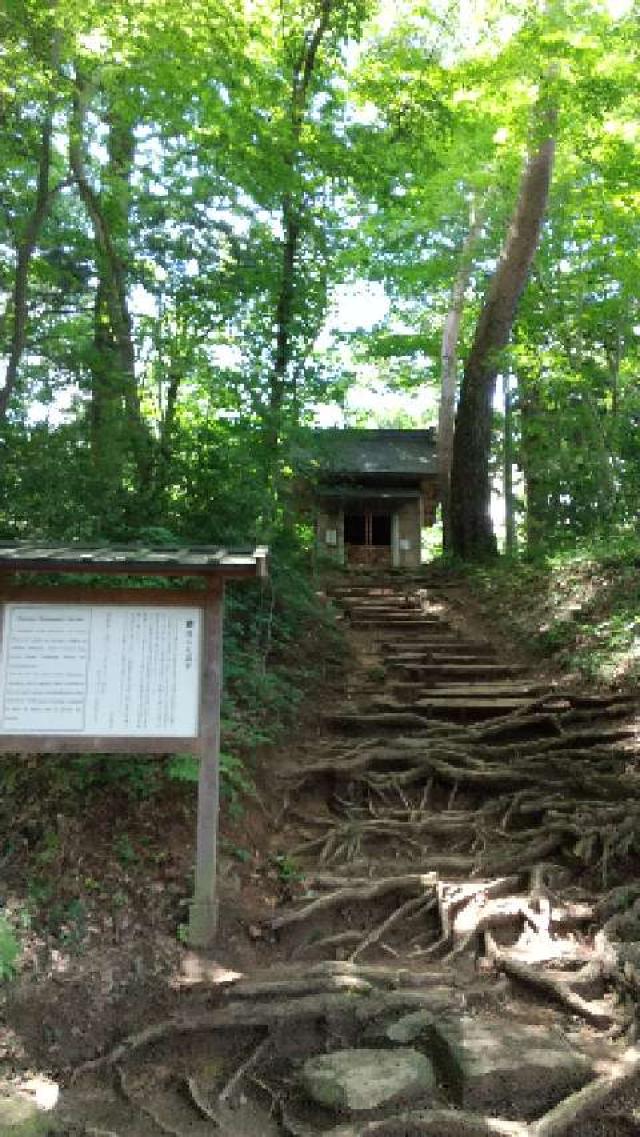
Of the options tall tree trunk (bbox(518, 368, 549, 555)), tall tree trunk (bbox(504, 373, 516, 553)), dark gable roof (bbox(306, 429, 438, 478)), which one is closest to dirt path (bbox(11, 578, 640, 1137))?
tall tree trunk (bbox(518, 368, 549, 555))

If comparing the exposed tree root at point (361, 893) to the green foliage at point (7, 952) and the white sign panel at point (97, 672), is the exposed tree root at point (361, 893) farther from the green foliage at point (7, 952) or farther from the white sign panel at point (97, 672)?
the green foliage at point (7, 952)

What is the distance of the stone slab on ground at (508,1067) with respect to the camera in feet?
10.3

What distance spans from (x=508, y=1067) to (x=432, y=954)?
137 centimetres

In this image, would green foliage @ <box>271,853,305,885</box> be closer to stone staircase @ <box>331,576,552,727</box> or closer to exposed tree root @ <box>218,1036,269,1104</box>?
exposed tree root @ <box>218,1036,269,1104</box>

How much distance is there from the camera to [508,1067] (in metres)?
3.22

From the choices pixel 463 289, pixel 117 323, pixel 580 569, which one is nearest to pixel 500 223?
pixel 463 289

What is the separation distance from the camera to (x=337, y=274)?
34.2 feet

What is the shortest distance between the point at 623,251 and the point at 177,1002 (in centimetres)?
1248

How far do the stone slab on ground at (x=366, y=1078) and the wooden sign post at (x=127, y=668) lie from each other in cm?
118

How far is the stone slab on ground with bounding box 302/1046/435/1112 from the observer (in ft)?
10.3

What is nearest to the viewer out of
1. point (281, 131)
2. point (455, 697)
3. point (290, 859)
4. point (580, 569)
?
point (290, 859)

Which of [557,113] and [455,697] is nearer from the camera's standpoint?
[455,697]

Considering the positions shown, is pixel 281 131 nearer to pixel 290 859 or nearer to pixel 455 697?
pixel 455 697

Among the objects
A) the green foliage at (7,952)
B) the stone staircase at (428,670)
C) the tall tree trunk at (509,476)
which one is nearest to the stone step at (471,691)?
the stone staircase at (428,670)
